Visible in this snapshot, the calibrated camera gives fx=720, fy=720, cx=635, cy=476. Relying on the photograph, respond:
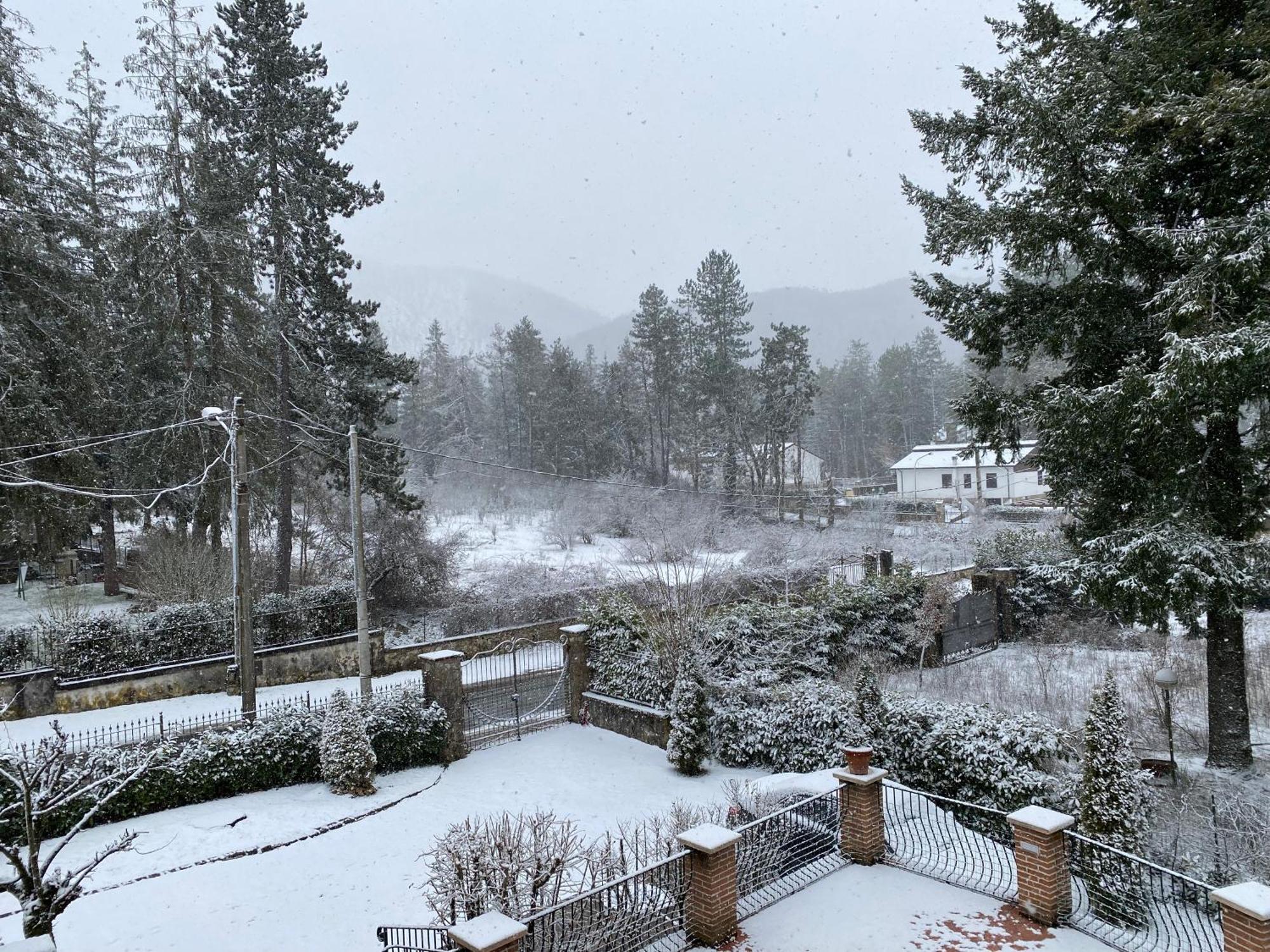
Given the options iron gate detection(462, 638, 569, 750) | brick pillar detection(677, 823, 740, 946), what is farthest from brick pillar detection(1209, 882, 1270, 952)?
iron gate detection(462, 638, 569, 750)

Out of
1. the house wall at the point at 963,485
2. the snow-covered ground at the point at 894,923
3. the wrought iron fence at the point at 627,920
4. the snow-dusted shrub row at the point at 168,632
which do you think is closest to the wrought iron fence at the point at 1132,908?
the snow-covered ground at the point at 894,923

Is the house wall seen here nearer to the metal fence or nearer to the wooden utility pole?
the metal fence

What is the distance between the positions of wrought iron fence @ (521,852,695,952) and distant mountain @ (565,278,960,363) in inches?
5307

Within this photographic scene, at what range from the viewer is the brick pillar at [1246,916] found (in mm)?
5391

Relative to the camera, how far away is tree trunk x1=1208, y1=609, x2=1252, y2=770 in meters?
11.2

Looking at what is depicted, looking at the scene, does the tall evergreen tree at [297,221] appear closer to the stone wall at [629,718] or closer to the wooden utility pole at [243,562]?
the wooden utility pole at [243,562]

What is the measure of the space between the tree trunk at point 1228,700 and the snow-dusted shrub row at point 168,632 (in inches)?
746

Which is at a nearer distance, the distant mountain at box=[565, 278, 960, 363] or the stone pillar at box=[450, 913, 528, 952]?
the stone pillar at box=[450, 913, 528, 952]

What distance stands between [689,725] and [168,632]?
12968mm

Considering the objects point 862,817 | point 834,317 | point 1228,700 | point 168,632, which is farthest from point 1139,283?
point 834,317

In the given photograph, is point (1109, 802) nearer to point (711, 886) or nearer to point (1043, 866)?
point (1043, 866)

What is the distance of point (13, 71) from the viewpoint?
58.3ft

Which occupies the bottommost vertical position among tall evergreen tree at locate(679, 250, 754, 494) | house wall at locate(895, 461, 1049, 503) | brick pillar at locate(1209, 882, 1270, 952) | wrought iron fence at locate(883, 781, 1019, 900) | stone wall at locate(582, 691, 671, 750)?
stone wall at locate(582, 691, 671, 750)

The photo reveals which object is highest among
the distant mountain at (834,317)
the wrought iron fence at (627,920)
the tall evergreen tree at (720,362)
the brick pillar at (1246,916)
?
the distant mountain at (834,317)
